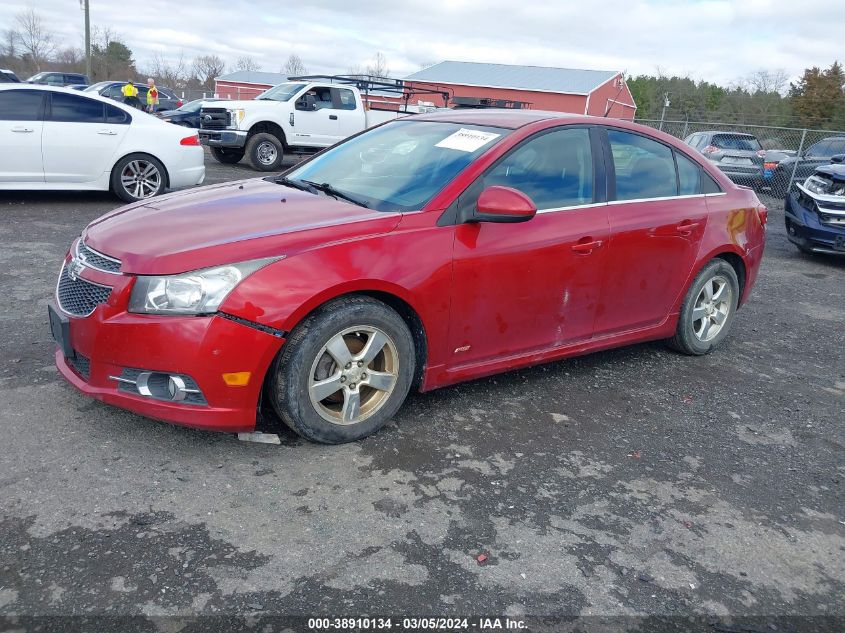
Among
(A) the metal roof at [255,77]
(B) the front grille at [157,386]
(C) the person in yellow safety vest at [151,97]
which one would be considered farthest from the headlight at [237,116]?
(A) the metal roof at [255,77]

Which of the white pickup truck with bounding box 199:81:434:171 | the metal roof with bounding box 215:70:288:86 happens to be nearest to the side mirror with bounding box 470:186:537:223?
the white pickup truck with bounding box 199:81:434:171

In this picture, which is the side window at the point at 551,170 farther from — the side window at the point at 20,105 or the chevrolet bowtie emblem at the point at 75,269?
the side window at the point at 20,105

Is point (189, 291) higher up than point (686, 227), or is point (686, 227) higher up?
point (686, 227)

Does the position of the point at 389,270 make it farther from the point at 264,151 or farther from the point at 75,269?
the point at 264,151

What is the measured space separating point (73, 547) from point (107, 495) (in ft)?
1.20

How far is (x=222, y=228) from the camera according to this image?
3.53 metres

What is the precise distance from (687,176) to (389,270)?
2.61 m

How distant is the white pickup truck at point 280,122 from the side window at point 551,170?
11.0 m

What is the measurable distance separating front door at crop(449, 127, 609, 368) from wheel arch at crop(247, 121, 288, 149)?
11919 millimetres

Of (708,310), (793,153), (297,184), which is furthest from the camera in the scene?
(793,153)

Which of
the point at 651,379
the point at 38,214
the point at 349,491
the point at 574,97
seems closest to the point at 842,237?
the point at 651,379

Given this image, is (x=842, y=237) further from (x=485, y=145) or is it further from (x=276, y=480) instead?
(x=276, y=480)

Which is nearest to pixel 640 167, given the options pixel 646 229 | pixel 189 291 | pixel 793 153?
pixel 646 229

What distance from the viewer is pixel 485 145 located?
13.6ft
